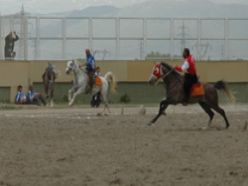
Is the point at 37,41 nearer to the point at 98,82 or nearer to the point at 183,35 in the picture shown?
the point at 183,35

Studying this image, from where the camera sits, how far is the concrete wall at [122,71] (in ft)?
177

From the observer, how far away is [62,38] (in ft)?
185

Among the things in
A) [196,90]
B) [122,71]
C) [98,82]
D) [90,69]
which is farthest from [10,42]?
[196,90]

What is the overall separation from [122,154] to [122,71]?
39.2m

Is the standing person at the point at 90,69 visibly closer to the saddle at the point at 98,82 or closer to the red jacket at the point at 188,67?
the saddle at the point at 98,82

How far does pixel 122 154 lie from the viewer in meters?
17.5

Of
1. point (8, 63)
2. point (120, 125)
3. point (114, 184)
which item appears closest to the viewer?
point (114, 184)

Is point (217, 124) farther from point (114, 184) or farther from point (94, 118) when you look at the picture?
point (114, 184)

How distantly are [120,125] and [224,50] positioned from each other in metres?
33.2

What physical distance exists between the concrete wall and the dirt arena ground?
26.8 m

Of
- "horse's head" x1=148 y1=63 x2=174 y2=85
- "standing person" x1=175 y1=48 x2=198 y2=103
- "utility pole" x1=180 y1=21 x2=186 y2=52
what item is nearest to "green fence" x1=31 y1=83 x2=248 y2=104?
"utility pole" x1=180 y1=21 x2=186 y2=52

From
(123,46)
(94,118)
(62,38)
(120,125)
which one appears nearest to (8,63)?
(62,38)

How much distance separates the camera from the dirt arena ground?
1384 centimetres

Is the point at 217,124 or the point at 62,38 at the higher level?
the point at 62,38
